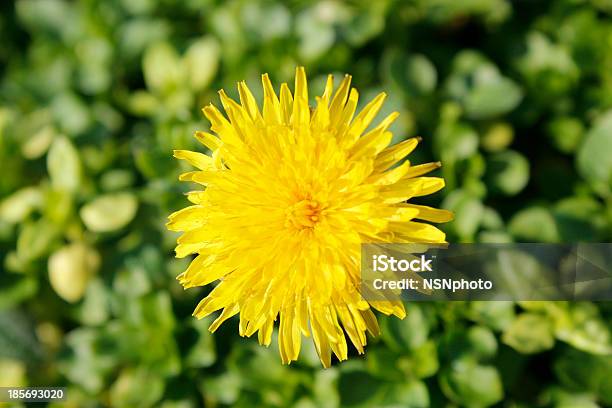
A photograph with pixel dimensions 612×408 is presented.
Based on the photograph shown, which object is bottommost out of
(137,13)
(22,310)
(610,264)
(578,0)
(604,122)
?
(610,264)

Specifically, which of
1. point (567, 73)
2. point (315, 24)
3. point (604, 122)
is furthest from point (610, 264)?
point (315, 24)

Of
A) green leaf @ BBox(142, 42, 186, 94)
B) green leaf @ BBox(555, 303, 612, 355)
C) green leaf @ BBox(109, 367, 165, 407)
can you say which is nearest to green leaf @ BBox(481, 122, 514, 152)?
green leaf @ BBox(555, 303, 612, 355)

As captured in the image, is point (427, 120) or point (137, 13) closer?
point (427, 120)

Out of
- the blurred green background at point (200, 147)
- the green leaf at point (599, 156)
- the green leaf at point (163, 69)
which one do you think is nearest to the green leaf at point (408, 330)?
the blurred green background at point (200, 147)

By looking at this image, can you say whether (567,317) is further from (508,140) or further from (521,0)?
(521,0)

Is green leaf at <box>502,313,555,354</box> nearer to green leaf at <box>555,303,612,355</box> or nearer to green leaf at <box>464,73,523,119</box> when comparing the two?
green leaf at <box>555,303,612,355</box>


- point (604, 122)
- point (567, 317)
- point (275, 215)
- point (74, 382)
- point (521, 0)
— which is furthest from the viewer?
point (521, 0)

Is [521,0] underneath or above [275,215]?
above

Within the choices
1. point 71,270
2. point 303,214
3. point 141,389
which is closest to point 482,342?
point 303,214
